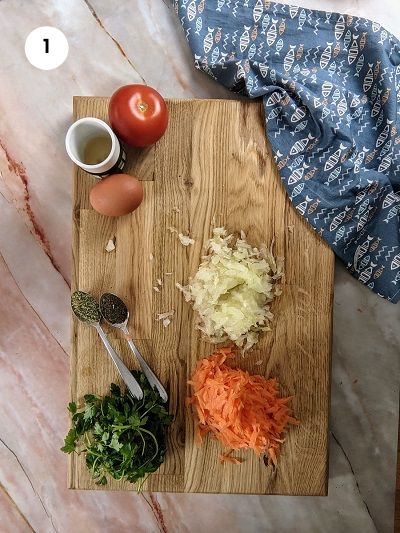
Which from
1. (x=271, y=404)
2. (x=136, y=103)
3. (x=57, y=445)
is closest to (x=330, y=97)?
(x=136, y=103)

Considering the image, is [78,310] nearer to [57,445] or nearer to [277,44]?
[57,445]

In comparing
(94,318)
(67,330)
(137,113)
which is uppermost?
(137,113)

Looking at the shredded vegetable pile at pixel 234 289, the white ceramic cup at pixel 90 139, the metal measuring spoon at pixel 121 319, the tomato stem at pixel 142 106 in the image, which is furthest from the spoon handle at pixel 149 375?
the tomato stem at pixel 142 106

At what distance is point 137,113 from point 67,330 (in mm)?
583

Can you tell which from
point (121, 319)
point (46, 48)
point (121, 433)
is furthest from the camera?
point (46, 48)

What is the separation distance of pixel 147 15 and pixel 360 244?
2.45ft

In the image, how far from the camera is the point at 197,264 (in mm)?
1283

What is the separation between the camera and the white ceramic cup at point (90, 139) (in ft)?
3.83

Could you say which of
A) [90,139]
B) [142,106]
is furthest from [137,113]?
[90,139]

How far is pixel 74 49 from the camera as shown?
1.42 metres

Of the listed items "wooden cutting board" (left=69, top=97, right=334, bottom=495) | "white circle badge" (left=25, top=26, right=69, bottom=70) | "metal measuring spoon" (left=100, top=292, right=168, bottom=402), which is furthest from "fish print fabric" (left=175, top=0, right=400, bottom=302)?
"metal measuring spoon" (left=100, top=292, right=168, bottom=402)

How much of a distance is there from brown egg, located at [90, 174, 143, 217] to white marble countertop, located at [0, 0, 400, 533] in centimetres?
27

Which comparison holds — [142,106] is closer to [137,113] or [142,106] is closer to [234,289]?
[137,113]

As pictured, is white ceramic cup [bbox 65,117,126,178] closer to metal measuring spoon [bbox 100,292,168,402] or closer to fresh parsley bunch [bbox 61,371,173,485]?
metal measuring spoon [bbox 100,292,168,402]
